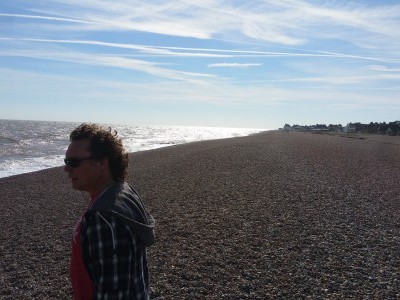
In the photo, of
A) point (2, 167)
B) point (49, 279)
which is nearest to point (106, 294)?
point (49, 279)

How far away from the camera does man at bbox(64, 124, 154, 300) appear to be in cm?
207

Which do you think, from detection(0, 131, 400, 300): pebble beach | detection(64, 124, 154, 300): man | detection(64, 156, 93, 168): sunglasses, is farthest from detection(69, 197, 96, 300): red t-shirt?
detection(0, 131, 400, 300): pebble beach

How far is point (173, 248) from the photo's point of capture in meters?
8.41

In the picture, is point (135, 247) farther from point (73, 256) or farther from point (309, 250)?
point (309, 250)

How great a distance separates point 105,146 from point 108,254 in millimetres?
602

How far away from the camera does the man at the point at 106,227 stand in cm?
207

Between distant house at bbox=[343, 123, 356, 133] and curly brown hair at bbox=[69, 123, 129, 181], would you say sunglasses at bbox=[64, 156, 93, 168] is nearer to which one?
curly brown hair at bbox=[69, 123, 129, 181]

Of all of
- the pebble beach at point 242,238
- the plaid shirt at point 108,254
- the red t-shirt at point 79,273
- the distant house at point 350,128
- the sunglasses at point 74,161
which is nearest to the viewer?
the plaid shirt at point 108,254

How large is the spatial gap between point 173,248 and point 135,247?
20.9 ft

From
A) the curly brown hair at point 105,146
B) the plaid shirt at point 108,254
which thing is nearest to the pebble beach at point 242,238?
the curly brown hair at point 105,146

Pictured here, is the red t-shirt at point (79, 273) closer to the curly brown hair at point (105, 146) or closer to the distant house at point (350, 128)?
the curly brown hair at point (105, 146)

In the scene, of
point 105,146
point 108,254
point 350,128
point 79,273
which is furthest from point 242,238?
point 350,128

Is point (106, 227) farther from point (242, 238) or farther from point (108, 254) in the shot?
point (242, 238)

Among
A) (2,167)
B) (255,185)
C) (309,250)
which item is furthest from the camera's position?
(2,167)
